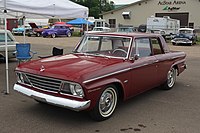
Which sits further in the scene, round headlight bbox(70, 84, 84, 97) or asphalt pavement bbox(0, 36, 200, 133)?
asphalt pavement bbox(0, 36, 200, 133)

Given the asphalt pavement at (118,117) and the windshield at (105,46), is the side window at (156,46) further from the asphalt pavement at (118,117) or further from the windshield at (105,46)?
the asphalt pavement at (118,117)

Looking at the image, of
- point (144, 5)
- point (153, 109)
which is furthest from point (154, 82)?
point (144, 5)

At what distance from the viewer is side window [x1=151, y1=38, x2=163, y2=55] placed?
6453mm

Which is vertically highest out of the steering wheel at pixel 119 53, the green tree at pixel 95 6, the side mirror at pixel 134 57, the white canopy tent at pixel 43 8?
the green tree at pixel 95 6

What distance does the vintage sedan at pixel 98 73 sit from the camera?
438 centimetres

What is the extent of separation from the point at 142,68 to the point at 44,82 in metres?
2.12

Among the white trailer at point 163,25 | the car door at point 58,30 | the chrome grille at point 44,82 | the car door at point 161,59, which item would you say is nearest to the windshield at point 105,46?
the car door at point 161,59

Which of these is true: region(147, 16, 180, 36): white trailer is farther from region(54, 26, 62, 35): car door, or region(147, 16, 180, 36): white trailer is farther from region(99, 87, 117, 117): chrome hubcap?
region(99, 87, 117, 117): chrome hubcap

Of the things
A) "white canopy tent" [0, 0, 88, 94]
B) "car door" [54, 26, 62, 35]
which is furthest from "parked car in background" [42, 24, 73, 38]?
"white canopy tent" [0, 0, 88, 94]

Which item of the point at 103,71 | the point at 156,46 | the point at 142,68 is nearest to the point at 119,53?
the point at 142,68

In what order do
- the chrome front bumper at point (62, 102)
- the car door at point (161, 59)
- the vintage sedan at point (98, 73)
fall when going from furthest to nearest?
1. the car door at point (161, 59)
2. the vintage sedan at point (98, 73)
3. the chrome front bumper at point (62, 102)

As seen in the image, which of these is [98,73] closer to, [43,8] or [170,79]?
[170,79]

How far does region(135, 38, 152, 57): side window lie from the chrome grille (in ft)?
6.70

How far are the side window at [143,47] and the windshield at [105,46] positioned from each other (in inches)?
9.5
